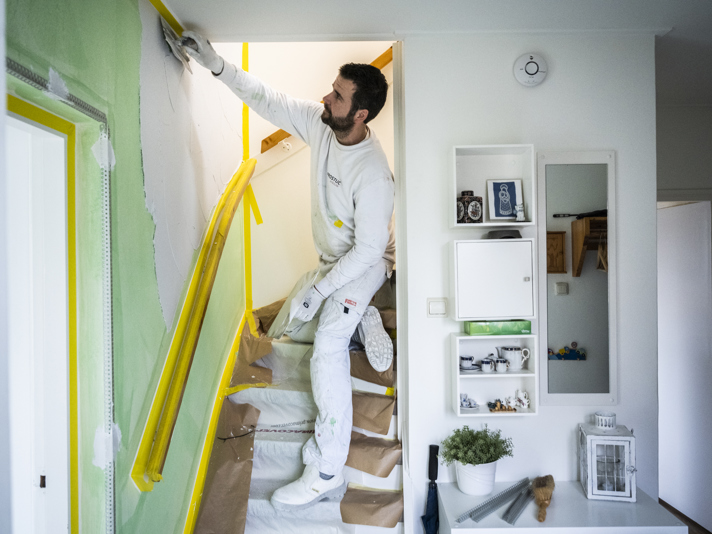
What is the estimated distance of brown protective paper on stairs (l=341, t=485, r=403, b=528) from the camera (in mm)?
2057

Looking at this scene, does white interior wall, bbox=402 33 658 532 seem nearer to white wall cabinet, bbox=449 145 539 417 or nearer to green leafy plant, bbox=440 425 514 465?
white wall cabinet, bbox=449 145 539 417

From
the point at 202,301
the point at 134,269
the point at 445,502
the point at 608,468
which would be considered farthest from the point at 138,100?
the point at 608,468

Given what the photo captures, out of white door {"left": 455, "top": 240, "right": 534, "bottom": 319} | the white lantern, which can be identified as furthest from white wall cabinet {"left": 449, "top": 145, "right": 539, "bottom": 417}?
the white lantern

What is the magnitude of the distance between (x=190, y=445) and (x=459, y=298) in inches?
49.8

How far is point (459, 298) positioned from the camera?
201cm

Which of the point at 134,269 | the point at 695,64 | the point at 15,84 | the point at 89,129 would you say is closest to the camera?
the point at 15,84

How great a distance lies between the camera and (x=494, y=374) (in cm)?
202

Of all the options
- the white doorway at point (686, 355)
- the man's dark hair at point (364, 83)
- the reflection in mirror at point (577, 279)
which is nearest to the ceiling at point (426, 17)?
the man's dark hair at point (364, 83)

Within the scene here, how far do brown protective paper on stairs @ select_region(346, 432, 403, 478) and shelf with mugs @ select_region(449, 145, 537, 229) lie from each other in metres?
1.03

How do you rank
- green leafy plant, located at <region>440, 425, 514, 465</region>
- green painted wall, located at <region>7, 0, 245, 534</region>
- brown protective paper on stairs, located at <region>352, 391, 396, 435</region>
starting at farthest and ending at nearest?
1. brown protective paper on stairs, located at <region>352, 391, 396, 435</region>
2. green leafy plant, located at <region>440, 425, 514, 465</region>
3. green painted wall, located at <region>7, 0, 245, 534</region>

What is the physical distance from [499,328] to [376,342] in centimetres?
56

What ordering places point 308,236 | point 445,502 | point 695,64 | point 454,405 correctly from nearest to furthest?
point 445,502
point 454,405
point 695,64
point 308,236

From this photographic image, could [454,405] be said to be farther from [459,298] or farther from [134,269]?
[134,269]

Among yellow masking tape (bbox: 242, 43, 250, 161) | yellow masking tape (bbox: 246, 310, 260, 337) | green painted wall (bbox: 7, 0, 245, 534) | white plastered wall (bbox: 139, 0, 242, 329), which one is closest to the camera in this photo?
green painted wall (bbox: 7, 0, 245, 534)
